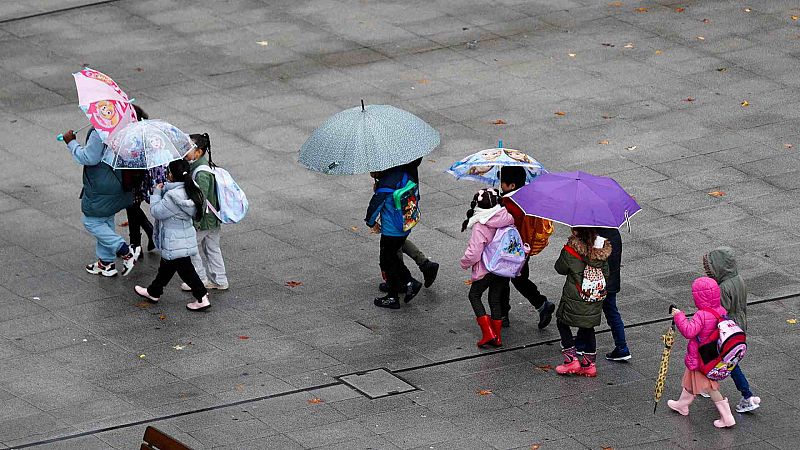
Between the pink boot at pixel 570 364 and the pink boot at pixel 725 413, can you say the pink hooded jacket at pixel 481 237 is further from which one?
the pink boot at pixel 725 413

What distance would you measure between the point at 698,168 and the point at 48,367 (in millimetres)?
7145

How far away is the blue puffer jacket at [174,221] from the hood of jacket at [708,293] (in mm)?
4286

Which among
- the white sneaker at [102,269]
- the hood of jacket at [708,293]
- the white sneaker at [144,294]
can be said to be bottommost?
the white sneaker at [102,269]

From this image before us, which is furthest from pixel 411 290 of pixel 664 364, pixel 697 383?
pixel 697 383

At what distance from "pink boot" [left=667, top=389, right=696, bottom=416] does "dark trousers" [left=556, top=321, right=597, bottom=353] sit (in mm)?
820

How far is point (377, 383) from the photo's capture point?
10.6 m

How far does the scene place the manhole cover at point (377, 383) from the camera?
10469 mm

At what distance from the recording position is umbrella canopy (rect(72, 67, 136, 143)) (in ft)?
38.4

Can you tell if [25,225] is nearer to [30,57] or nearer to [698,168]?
[30,57]

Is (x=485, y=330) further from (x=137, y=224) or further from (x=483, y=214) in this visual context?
(x=137, y=224)

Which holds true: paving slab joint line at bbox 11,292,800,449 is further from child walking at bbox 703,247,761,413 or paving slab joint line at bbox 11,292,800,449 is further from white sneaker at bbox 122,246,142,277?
white sneaker at bbox 122,246,142,277

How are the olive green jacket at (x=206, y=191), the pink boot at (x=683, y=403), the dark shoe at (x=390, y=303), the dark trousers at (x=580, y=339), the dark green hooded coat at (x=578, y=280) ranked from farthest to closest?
the dark shoe at (x=390, y=303) → the olive green jacket at (x=206, y=191) → the dark trousers at (x=580, y=339) → the dark green hooded coat at (x=578, y=280) → the pink boot at (x=683, y=403)

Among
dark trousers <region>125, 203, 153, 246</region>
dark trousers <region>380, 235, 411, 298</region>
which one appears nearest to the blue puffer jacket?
dark trousers <region>125, 203, 153, 246</region>

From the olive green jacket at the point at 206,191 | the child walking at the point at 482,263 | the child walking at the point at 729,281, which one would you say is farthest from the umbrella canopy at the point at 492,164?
the olive green jacket at the point at 206,191
